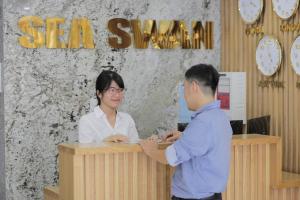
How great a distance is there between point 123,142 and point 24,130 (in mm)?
1840

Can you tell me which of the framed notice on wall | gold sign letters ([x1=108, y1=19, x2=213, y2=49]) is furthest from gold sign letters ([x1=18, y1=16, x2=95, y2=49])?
the framed notice on wall

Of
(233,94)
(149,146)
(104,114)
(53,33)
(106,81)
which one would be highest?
(53,33)

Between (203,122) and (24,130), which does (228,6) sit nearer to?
(24,130)

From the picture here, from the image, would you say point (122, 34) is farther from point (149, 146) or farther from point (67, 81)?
point (149, 146)

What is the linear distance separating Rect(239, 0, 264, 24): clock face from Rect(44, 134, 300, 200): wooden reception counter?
1810 mm

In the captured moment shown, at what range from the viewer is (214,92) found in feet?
11.1

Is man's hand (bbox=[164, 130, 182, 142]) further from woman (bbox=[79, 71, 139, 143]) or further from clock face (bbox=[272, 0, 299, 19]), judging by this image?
clock face (bbox=[272, 0, 299, 19])

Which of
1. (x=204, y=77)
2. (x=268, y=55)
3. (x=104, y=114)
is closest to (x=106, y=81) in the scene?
(x=104, y=114)

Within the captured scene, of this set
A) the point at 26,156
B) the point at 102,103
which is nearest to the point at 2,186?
the point at 26,156

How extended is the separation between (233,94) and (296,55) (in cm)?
78

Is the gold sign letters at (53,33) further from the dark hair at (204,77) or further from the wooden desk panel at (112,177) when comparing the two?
the dark hair at (204,77)

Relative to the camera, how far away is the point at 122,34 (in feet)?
19.8

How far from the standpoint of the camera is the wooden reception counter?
3.73 metres

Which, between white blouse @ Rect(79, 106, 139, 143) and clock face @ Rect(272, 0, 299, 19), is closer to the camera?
white blouse @ Rect(79, 106, 139, 143)
